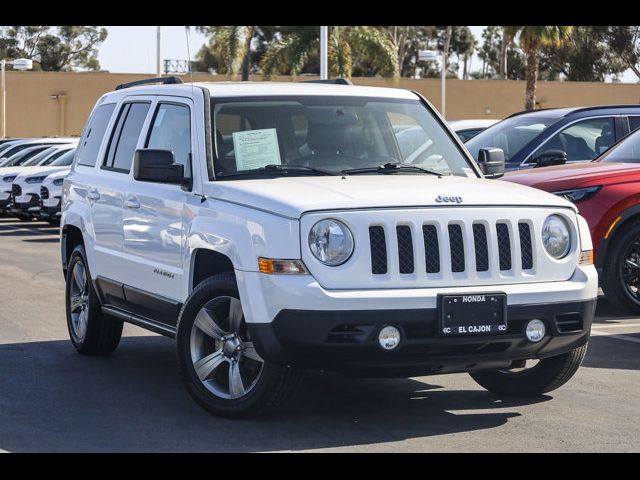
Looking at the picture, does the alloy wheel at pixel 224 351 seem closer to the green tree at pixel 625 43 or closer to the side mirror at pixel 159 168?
the side mirror at pixel 159 168

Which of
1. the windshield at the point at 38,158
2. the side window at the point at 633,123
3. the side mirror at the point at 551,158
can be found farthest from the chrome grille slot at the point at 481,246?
the windshield at the point at 38,158

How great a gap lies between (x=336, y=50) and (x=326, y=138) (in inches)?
1468

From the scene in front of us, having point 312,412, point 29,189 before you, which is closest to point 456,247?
point 312,412

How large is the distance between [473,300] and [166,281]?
2.11 meters

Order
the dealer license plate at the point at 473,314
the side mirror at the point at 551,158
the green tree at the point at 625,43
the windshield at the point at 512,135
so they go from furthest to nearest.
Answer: the green tree at the point at 625,43, the windshield at the point at 512,135, the side mirror at the point at 551,158, the dealer license plate at the point at 473,314

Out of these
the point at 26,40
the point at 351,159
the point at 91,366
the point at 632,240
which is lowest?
the point at 91,366

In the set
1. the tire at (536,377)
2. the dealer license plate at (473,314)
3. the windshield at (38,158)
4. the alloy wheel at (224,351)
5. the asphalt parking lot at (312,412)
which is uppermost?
the windshield at (38,158)

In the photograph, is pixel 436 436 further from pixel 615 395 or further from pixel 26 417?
pixel 26 417

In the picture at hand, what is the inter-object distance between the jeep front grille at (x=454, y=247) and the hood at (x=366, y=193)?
132mm

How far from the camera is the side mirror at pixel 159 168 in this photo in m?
7.68

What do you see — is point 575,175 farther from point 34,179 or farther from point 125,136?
point 34,179

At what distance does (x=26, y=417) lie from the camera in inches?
284

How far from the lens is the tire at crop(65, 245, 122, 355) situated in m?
9.28
